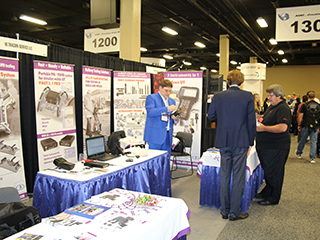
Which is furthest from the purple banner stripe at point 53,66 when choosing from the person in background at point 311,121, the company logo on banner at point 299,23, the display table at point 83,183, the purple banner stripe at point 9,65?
the person in background at point 311,121

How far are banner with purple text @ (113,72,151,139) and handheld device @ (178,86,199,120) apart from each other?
0.76 metres

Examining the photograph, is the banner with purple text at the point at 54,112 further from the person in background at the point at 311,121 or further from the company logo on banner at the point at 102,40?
the person in background at the point at 311,121

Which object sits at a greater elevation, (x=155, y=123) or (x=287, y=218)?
(x=155, y=123)

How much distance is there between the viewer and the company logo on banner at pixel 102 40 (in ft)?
22.6

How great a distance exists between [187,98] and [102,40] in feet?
11.2

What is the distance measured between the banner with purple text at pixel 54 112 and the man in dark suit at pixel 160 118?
1.33 m

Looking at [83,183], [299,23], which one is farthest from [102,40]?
[83,183]

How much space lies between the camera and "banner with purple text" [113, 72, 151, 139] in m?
5.07

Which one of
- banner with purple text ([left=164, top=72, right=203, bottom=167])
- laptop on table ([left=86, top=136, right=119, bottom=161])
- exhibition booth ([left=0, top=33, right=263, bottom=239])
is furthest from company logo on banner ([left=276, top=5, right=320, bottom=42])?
laptop on table ([left=86, top=136, right=119, bottom=161])

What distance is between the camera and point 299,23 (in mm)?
5254

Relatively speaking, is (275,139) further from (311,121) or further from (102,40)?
(102,40)

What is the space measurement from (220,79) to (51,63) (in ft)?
10.9

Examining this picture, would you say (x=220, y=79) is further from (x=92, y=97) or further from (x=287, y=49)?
(x=287, y=49)

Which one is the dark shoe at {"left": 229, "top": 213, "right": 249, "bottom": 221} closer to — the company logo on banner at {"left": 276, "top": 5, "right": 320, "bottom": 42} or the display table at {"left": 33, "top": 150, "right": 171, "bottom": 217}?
the display table at {"left": 33, "top": 150, "right": 171, "bottom": 217}
